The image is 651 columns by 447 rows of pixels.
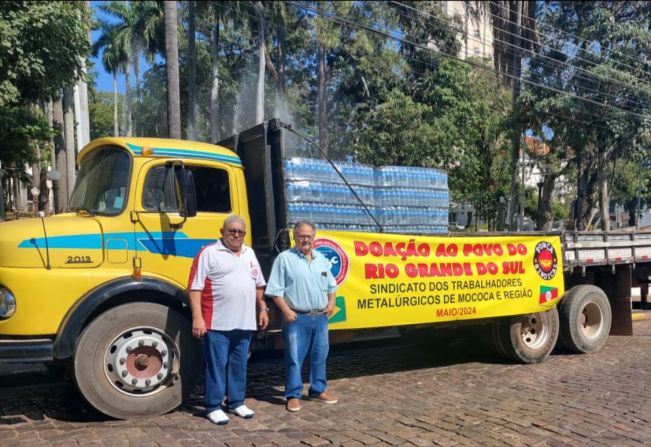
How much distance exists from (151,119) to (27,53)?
27925mm

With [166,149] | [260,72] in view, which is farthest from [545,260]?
[260,72]

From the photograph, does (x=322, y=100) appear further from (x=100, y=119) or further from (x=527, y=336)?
(x=100, y=119)

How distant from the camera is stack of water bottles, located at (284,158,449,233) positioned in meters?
5.93

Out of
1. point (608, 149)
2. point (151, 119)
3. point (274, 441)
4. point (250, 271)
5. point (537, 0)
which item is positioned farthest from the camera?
point (151, 119)

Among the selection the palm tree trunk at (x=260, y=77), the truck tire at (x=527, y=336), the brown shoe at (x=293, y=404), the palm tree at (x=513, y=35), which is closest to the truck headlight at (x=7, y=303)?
the brown shoe at (x=293, y=404)

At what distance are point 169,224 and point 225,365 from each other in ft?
4.43

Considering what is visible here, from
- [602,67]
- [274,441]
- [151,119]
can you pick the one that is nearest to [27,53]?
[274,441]

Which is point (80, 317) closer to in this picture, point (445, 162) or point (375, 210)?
point (375, 210)

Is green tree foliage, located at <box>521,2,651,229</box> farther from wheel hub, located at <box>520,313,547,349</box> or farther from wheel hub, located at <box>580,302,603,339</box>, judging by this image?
wheel hub, located at <box>520,313,547,349</box>

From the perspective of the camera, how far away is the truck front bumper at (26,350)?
447 cm

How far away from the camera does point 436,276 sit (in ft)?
21.5

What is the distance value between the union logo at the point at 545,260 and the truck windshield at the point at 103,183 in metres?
5.07

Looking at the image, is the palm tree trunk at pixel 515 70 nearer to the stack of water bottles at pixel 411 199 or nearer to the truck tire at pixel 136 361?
the stack of water bottles at pixel 411 199

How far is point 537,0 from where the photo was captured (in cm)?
2442
